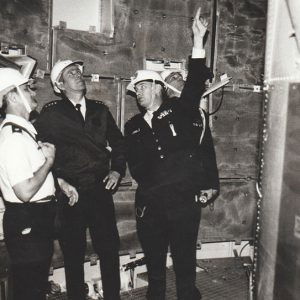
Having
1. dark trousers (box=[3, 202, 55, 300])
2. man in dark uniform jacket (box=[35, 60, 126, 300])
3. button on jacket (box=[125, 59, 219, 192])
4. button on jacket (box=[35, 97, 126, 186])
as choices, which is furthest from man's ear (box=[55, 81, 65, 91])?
dark trousers (box=[3, 202, 55, 300])

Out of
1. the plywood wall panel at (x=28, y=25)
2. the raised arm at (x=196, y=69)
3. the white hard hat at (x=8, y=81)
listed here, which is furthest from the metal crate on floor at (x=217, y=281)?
the plywood wall panel at (x=28, y=25)

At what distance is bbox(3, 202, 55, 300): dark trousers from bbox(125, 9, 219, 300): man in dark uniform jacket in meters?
1.13

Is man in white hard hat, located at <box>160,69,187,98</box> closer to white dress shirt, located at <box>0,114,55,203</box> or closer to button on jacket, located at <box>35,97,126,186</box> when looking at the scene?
button on jacket, located at <box>35,97,126,186</box>

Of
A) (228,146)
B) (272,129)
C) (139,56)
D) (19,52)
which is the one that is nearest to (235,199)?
(228,146)

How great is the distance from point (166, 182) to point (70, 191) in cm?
89

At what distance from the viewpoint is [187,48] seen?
4664 mm

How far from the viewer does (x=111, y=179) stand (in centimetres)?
367

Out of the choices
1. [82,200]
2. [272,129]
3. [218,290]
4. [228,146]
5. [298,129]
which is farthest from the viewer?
[228,146]

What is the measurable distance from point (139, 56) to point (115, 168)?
1530 millimetres

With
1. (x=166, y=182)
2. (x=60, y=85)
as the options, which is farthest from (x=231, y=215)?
(x=60, y=85)

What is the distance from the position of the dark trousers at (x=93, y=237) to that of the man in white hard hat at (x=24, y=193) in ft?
2.40

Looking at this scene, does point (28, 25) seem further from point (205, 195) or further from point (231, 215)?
point (231, 215)

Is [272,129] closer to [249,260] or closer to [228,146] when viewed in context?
[228,146]

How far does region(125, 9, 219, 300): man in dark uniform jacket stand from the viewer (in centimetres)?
342
